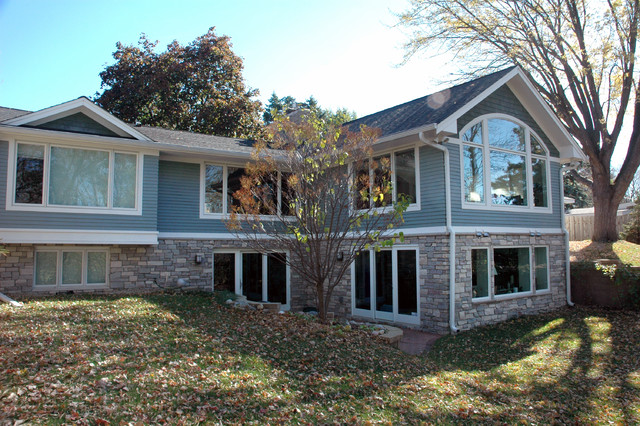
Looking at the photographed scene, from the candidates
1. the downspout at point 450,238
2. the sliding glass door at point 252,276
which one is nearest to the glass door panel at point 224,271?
the sliding glass door at point 252,276

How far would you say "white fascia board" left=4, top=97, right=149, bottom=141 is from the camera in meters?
9.45

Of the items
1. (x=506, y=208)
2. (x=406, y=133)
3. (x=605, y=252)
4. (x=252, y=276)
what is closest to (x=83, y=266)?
(x=252, y=276)

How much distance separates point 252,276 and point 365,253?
3.19m

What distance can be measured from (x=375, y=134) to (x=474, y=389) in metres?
4.28

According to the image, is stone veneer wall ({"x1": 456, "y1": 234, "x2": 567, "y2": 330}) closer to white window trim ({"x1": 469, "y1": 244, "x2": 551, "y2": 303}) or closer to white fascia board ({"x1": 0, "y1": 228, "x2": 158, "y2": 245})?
white window trim ({"x1": 469, "y1": 244, "x2": 551, "y2": 303})

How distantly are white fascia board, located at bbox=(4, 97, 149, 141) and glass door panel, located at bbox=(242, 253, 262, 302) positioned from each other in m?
4.09

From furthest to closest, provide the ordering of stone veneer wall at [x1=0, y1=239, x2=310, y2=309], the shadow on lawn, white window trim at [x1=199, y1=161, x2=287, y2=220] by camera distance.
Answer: white window trim at [x1=199, y1=161, x2=287, y2=220] → stone veneer wall at [x1=0, y1=239, x2=310, y2=309] → the shadow on lawn

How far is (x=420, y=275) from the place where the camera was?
973cm

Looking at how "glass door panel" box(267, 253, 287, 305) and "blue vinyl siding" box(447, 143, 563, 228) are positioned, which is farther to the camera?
"glass door panel" box(267, 253, 287, 305)

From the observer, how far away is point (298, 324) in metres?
7.64

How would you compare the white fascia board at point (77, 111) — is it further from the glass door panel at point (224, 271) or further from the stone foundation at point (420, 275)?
the glass door panel at point (224, 271)

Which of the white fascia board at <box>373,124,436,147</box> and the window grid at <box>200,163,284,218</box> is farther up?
the white fascia board at <box>373,124,436,147</box>

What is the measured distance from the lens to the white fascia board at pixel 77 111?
945cm

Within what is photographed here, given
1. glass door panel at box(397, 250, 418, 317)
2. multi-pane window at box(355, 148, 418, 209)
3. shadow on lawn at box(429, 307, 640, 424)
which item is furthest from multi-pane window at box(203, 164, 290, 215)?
shadow on lawn at box(429, 307, 640, 424)
